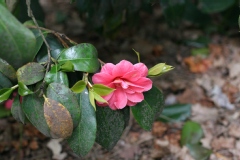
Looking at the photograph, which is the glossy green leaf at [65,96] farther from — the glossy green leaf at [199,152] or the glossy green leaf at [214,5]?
the glossy green leaf at [214,5]

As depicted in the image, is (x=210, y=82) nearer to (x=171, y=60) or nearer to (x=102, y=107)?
(x=171, y=60)

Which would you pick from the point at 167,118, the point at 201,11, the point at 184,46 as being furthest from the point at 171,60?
the point at 167,118

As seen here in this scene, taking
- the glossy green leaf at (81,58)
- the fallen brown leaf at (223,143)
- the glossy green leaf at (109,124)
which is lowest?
the fallen brown leaf at (223,143)

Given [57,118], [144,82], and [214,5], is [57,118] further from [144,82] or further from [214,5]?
[214,5]

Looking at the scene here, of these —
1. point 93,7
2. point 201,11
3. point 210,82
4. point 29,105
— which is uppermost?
point 29,105

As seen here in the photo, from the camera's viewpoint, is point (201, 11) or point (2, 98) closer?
point (2, 98)

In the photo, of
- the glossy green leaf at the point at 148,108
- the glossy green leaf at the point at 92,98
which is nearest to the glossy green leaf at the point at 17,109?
the glossy green leaf at the point at 92,98

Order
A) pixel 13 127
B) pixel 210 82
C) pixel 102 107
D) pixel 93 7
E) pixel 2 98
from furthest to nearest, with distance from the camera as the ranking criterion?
pixel 210 82 → pixel 13 127 → pixel 93 7 → pixel 102 107 → pixel 2 98
